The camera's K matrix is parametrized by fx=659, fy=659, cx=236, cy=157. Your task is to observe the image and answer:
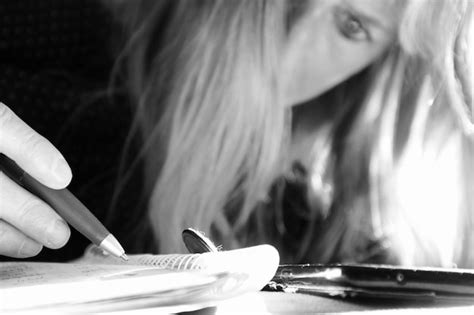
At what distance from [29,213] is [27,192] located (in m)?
0.01

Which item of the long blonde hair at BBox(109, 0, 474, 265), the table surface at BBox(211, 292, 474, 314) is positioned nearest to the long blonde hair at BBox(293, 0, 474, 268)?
the long blonde hair at BBox(109, 0, 474, 265)

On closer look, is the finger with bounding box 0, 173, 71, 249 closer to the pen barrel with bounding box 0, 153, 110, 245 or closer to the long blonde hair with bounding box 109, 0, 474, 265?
the pen barrel with bounding box 0, 153, 110, 245

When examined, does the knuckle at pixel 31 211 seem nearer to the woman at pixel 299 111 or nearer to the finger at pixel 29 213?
the finger at pixel 29 213

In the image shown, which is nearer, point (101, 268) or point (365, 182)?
point (101, 268)

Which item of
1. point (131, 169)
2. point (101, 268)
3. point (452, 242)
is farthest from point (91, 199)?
point (452, 242)

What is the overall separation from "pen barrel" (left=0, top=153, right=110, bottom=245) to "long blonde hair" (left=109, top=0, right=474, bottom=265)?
0.13m

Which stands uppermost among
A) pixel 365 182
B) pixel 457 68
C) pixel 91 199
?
pixel 457 68

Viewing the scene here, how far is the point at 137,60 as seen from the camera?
1.66 ft

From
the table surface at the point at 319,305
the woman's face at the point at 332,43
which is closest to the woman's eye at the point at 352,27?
the woman's face at the point at 332,43

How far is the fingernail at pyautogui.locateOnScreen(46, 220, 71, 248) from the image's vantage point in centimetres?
37

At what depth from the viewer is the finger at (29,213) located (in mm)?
365

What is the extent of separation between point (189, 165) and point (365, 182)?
136mm

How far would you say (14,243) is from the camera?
0.39 metres

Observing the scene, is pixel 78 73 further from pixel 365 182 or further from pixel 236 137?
pixel 365 182
